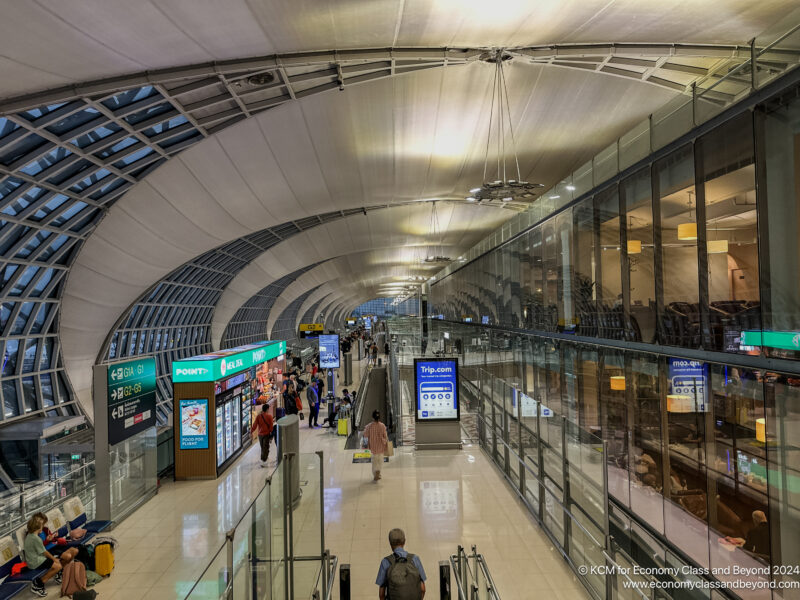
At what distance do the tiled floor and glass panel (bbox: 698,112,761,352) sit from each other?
4219 mm

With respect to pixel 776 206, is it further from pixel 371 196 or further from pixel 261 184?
pixel 371 196

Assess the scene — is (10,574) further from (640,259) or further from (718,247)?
(640,259)

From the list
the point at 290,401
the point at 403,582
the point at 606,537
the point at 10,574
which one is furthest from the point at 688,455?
the point at 290,401

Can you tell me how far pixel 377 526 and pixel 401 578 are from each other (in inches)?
138

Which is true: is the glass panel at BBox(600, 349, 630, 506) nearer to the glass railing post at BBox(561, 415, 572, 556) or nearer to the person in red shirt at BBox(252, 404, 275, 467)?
the glass railing post at BBox(561, 415, 572, 556)

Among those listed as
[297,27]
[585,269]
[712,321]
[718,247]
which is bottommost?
[712,321]

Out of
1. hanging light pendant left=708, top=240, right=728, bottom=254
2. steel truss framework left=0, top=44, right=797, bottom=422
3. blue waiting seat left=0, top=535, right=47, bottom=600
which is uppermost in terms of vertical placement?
steel truss framework left=0, top=44, right=797, bottom=422

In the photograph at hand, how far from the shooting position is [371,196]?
27.1m

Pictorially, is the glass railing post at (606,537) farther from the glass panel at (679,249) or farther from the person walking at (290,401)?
the person walking at (290,401)

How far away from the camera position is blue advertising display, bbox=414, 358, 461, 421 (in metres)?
13.2

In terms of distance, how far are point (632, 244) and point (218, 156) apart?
1410cm

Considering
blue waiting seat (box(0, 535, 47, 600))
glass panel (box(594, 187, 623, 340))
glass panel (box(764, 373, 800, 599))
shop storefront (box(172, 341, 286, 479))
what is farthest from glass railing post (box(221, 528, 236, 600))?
glass panel (box(594, 187, 623, 340))

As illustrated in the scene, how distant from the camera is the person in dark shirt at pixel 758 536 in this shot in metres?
6.86

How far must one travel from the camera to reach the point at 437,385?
527 inches
